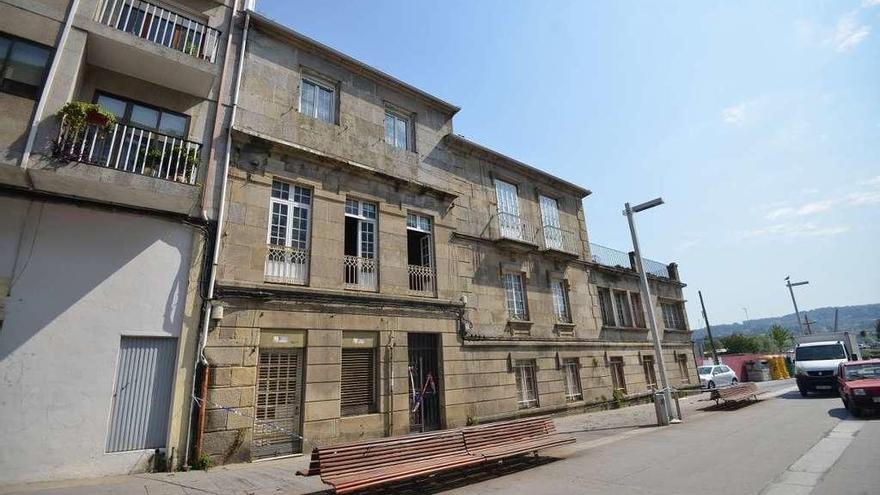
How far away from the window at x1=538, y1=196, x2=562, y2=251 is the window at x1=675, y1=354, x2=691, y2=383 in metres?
12.2

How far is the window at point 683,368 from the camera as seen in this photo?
23391mm

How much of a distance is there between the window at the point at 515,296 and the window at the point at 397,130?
619cm

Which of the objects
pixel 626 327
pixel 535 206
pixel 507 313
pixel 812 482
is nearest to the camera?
pixel 812 482

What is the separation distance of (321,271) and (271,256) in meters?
1.29

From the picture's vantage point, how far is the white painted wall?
6910mm

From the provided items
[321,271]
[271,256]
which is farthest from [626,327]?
[271,256]

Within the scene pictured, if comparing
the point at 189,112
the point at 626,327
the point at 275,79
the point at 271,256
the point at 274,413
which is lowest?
the point at 274,413

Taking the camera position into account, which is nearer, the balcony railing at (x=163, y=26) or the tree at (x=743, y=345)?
the balcony railing at (x=163, y=26)

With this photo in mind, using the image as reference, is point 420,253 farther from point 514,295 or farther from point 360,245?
point 514,295

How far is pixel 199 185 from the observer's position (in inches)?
336

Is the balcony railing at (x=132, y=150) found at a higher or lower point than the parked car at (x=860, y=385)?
higher

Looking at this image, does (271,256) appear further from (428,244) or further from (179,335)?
(428,244)

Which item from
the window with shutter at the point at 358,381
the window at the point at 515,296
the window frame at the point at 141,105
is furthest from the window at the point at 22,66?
the window at the point at 515,296

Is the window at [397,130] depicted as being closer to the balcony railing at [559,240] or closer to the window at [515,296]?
the window at [515,296]
